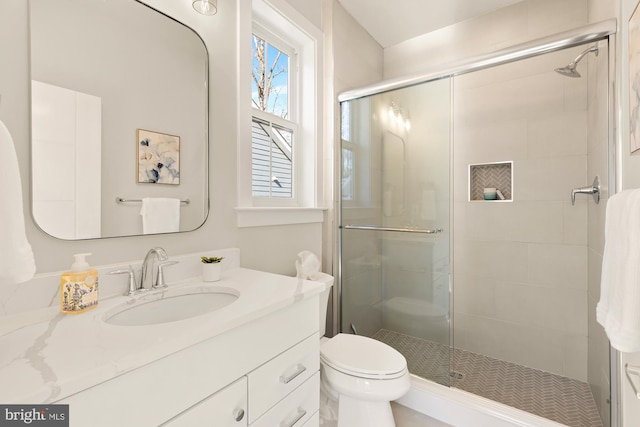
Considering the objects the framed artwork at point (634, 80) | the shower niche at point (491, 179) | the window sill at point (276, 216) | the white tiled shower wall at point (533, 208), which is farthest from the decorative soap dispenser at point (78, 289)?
the shower niche at point (491, 179)

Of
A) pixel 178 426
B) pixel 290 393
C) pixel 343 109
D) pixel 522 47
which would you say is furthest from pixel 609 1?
pixel 178 426

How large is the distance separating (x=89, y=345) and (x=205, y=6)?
4.16 feet

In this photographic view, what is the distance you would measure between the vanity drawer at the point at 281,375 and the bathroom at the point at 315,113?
1.92 ft

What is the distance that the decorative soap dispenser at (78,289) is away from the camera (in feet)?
2.56

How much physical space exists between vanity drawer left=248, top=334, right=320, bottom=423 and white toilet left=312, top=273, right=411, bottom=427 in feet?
0.89

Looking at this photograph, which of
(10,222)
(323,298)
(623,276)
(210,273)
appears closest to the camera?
(10,222)

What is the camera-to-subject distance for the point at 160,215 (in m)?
1.10

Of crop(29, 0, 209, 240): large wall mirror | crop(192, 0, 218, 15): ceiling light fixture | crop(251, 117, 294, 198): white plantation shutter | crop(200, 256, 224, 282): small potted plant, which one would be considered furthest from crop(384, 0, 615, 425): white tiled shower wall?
crop(200, 256, 224, 282): small potted plant

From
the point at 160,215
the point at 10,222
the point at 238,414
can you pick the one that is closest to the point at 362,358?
the point at 238,414

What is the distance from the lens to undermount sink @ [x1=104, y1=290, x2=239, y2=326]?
874mm

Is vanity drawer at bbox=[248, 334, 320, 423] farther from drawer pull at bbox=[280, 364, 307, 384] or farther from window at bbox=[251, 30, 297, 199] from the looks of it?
window at bbox=[251, 30, 297, 199]

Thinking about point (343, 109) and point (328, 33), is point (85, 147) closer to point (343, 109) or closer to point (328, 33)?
point (343, 109)

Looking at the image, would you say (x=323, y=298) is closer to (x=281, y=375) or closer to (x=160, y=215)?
(x=281, y=375)

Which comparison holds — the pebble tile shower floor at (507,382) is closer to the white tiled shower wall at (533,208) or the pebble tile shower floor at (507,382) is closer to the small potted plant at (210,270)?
the white tiled shower wall at (533,208)
